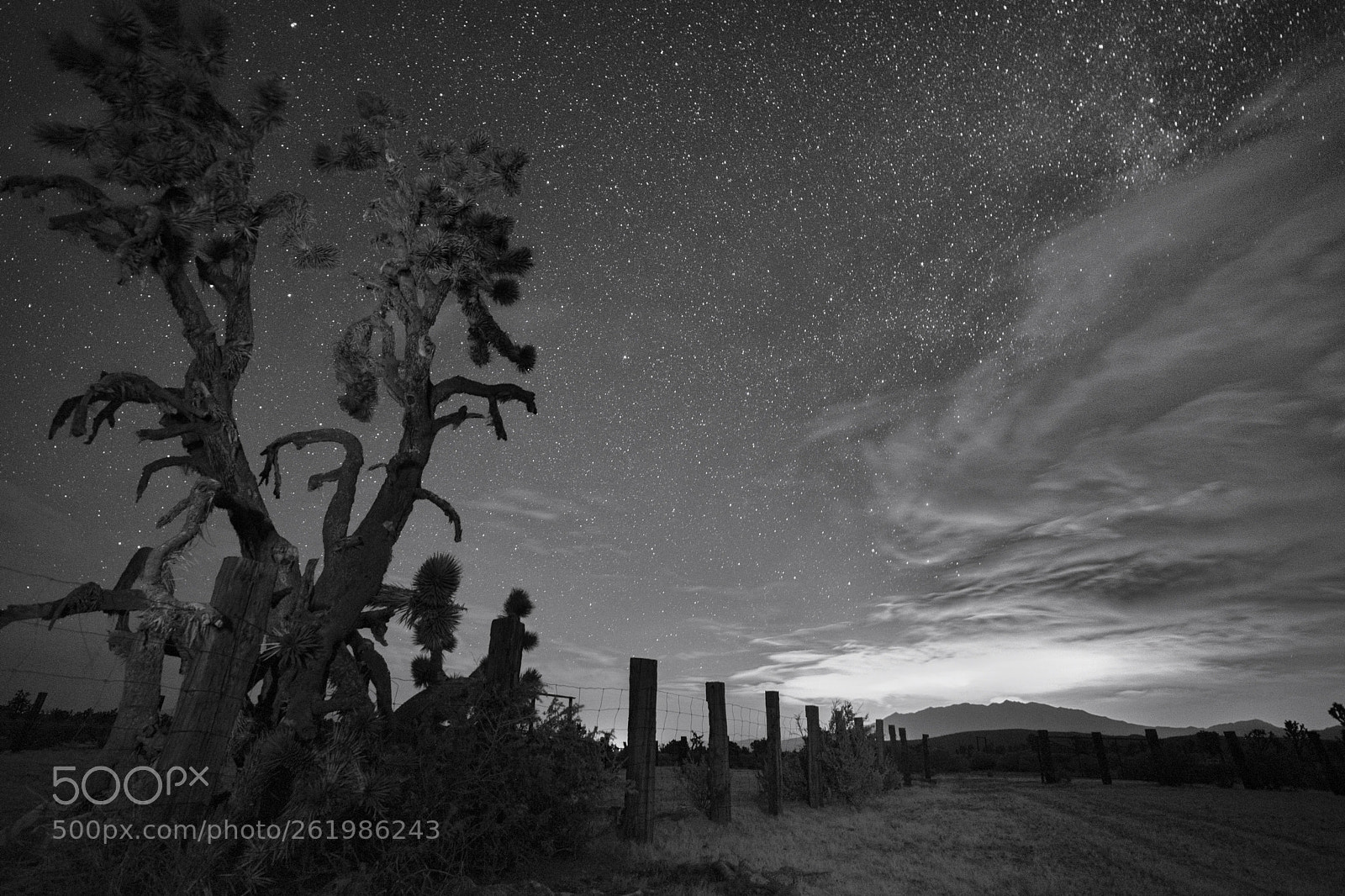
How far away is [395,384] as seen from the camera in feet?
37.4

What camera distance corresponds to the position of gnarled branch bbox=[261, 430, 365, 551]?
34.0ft

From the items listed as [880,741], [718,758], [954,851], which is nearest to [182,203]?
[718,758]

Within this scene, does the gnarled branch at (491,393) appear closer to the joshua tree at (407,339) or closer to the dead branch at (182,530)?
the joshua tree at (407,339)

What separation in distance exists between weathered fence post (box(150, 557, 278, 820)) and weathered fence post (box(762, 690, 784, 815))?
430 inches

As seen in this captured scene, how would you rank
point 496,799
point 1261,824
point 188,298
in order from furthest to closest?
point 1261,824
point 188,298
point 496,799

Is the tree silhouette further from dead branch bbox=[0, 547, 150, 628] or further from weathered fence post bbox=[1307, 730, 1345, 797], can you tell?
weathered fence post bbox=[1307, 730, 1345, 797]

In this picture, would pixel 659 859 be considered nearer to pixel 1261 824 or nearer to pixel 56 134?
pixel 1261 824

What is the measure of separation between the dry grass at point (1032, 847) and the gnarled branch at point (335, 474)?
6.59 meters

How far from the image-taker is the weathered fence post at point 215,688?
4926 millimetres

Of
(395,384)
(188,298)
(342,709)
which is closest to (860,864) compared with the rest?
(342,709)

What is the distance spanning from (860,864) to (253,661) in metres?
7.97

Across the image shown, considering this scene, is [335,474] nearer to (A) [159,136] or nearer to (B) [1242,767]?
(A) [159,136]

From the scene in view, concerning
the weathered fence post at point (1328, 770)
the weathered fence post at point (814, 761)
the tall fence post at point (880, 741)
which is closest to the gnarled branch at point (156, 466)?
the weathered fence post at point (814, 761)

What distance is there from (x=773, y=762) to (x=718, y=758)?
2.41 m
